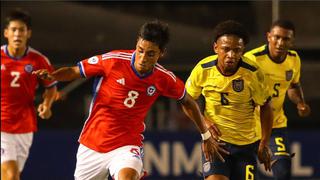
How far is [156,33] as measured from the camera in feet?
22.5

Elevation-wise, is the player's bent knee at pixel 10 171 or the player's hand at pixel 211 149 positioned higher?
the player's hand at pixel 211 149

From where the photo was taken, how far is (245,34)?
7.43 metres

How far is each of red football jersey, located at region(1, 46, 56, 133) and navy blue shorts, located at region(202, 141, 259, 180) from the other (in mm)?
2224

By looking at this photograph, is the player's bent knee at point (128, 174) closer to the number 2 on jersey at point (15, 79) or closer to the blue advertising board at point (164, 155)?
the number 2 on jersey at point (15, 79)

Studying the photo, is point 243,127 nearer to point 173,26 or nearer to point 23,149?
point 23,149

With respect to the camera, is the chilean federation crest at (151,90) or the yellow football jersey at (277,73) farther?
the yellow football jersey at (277,73)

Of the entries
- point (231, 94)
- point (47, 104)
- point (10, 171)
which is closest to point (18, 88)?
point (47, 104)

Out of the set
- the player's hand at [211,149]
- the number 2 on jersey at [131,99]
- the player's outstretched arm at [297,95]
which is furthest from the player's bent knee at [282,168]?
the number 2 on jersey at [131,99]

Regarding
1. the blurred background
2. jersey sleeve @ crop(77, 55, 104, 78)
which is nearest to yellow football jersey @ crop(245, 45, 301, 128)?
jersey sleeve @ crop(77, 55, 104, 78)

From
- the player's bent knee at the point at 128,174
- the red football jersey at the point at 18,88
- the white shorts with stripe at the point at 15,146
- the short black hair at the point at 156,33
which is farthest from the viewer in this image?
Result: the red football jersey at the point at 18,88

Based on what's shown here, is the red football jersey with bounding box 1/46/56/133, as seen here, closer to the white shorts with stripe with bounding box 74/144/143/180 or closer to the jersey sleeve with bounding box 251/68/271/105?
the white shorts with stripe with bounding box 74/144/143/180

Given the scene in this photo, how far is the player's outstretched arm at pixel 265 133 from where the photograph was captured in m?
7.52

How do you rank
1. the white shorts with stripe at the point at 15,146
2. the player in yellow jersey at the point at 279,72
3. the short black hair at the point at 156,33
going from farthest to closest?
1. the white shorts with stripe at the point at 15,146
2. the player in yellow jersey at the point at 279,72
3. the short black hair at the point at 156,33

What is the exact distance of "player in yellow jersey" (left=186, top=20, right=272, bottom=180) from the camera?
7448mm
